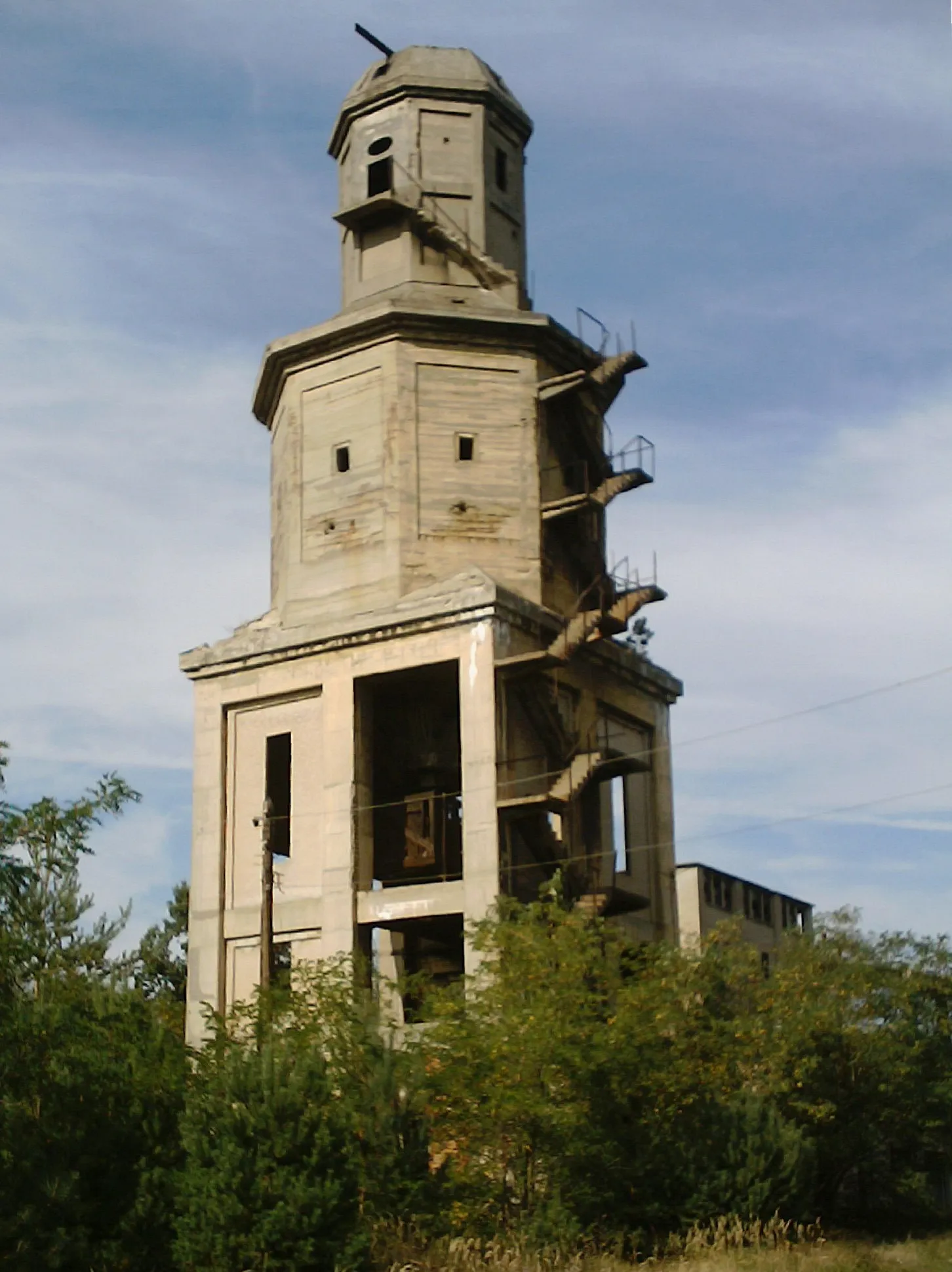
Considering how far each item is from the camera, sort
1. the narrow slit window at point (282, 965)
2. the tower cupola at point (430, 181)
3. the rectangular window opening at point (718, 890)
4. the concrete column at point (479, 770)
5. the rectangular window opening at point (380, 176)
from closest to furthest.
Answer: the narrow slit window at point (282, 965), the concrete column at point (479, 770), the tower cupola at point (430, 181), the rectangular window opening at point (380, 176), the rectangular window opening at point (718, 890)

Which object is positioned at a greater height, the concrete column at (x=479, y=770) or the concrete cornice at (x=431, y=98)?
the concrete cornice at (x=431, y=98)

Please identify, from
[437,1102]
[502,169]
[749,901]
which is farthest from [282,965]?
[749,901]

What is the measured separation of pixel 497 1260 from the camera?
865 inches

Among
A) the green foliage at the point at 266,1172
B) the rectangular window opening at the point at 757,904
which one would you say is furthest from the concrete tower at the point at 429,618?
the rectangular window opening at the point at 757,904

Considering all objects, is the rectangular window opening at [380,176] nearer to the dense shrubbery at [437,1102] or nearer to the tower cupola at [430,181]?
the tower cupola at [430,181]

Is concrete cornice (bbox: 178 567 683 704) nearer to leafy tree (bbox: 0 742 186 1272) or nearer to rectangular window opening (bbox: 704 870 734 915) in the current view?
leafy tree (bbox: 0 742 186 1272)

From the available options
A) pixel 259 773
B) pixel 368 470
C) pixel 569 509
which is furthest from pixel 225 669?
pixel 569 509

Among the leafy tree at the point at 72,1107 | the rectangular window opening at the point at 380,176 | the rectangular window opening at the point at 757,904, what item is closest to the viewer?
the leafy tree at the point at 72,1107

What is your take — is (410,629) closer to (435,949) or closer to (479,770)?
(479,770)

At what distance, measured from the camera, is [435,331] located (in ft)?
126

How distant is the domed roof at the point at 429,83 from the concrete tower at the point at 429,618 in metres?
0.06

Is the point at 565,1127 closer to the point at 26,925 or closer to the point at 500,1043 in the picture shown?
the point at 500,1043

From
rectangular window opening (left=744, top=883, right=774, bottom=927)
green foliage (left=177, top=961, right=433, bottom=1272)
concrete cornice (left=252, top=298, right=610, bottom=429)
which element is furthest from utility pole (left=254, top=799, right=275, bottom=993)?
rectangular window opening (left=744, top=883, right=774, bottom=927)

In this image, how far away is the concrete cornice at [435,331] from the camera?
125 feet
